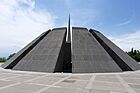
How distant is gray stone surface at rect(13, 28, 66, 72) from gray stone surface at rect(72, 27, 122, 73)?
8.09ft

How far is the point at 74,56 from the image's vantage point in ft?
69.6

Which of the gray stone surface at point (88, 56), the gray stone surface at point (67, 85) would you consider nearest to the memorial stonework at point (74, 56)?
the gray stone surface at point (88, 56)

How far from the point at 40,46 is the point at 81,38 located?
6974 millimetres

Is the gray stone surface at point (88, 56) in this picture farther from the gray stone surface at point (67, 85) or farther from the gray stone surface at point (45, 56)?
the gray stone surface at point (67, 85)

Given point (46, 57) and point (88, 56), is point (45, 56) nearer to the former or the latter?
point (46, 57)

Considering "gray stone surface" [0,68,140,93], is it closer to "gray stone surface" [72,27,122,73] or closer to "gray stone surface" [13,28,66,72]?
"gray stone surface" [72,27,122,73]

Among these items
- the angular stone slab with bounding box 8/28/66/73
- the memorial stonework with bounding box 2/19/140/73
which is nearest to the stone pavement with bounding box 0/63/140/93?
the memorial stonework with bounding box 2/19/140/73

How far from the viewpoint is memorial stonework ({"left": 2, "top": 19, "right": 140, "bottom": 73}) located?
20234 millimetres

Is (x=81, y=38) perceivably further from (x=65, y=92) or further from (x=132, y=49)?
(x=132, y=49)

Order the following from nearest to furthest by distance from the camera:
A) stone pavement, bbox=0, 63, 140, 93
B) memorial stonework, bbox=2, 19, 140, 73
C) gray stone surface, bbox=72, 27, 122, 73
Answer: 1. stone pavement, bbox=0, 63, 140, 93
2. gray stone surface, bbox=72, 27, 122, 73
3. memorial stonework, bbox=2, 19, 140, 73

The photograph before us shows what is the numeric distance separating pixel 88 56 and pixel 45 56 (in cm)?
640

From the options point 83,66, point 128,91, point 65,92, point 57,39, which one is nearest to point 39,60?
point 57,39

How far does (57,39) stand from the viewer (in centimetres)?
2470

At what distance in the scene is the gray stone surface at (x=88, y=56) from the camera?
64.9 ft
